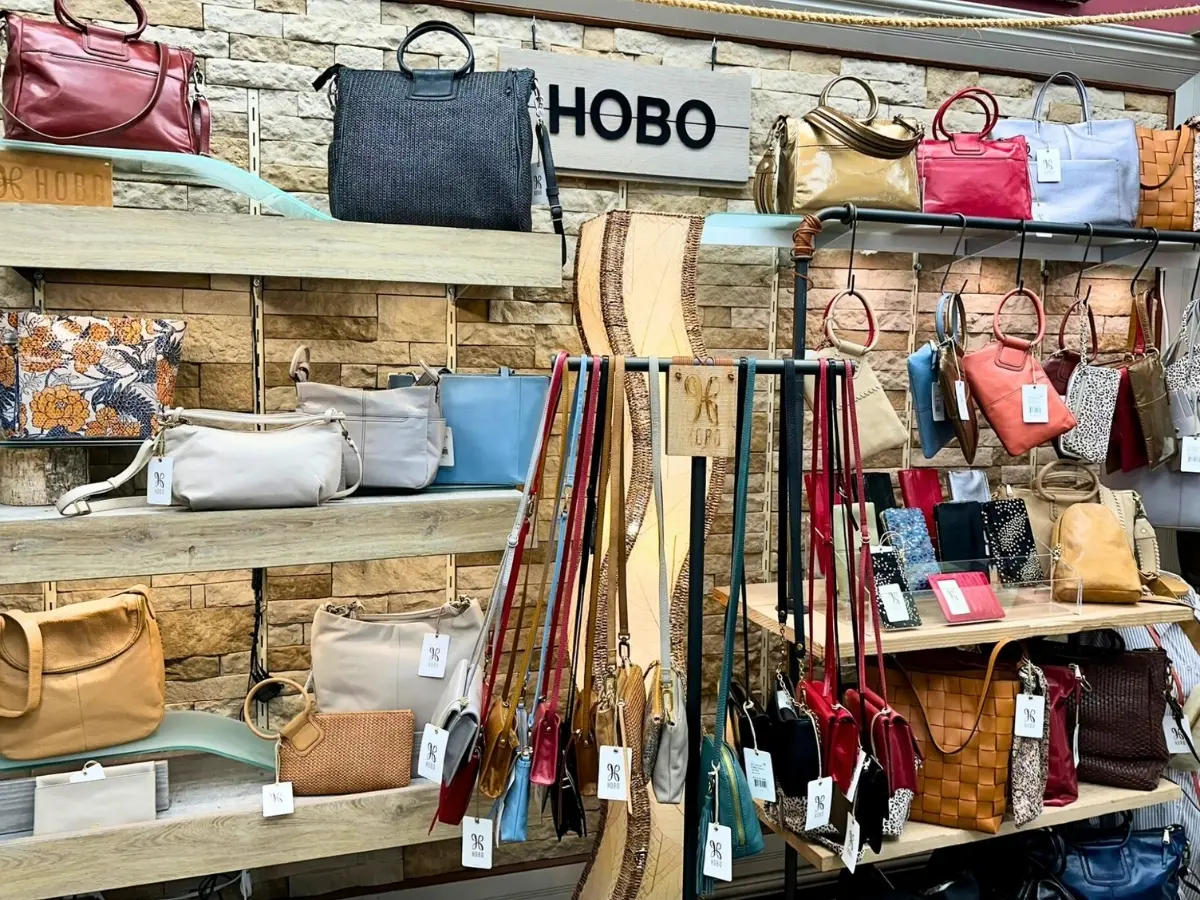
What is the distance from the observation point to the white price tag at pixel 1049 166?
8.51 feet

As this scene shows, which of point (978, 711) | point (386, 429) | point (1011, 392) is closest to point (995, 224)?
point (1011, 392)

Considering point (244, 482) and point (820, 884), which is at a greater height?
point (244, 482)

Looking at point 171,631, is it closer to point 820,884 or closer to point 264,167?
point 264,167

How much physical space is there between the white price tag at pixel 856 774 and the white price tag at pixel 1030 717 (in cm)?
77

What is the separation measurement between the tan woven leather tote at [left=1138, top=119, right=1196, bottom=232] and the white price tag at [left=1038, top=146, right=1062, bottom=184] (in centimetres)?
29

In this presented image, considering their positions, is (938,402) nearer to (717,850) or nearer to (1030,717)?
(1030,717)

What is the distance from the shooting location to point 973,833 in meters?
2.29

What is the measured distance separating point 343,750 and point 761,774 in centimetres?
88

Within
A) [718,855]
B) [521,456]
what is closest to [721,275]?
A: [521,456]

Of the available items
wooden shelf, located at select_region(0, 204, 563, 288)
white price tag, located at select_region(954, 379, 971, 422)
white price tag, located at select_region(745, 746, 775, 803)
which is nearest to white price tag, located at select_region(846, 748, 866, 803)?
white price tag, located at select_region(745, 746, 775, 803)

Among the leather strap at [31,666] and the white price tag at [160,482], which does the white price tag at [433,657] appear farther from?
the leather strap at [31,666]

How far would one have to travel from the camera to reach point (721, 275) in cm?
277

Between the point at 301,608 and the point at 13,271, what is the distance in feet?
3.53

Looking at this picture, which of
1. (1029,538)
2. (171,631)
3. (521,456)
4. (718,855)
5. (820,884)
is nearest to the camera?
(718,855)
